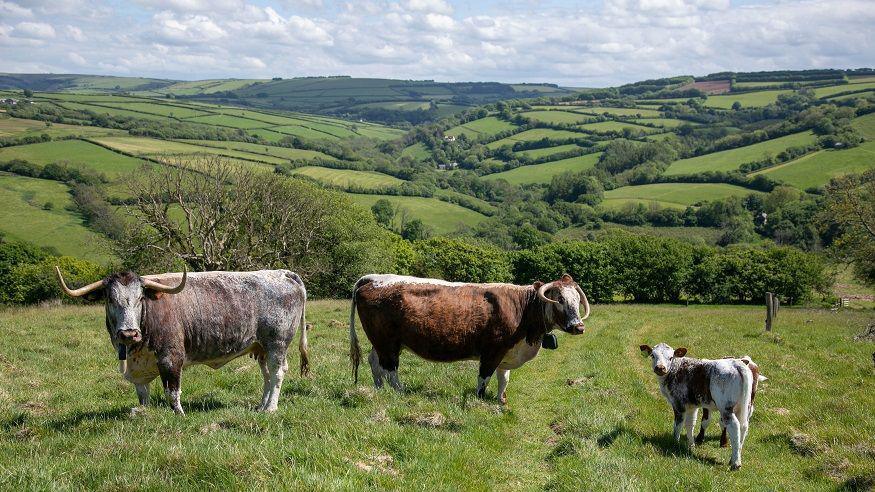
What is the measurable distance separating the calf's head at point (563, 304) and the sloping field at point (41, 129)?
4802 inches

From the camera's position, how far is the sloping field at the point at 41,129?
364ft

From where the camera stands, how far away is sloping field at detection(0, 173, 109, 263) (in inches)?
2827

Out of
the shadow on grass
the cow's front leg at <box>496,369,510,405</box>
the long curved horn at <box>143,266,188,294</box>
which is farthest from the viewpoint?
the cow's front leg at <box>496,369,510,405</box>

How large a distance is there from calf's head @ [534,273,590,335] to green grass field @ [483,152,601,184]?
488 ft

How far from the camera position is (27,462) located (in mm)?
6273

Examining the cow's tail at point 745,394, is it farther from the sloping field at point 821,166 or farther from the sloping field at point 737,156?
the sloping field at point 737,156

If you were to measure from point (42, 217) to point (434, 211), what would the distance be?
6796cm

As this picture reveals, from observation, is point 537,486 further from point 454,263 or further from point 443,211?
point 443,211

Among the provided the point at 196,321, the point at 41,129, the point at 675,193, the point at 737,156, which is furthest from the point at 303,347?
the point at 737,156

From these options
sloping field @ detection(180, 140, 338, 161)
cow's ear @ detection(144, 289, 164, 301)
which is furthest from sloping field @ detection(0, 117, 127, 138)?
cow's ear @ detection(144, 289, 164, 301)

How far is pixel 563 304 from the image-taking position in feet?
40.9

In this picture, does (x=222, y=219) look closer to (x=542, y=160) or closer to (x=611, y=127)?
(x=542, y=160)

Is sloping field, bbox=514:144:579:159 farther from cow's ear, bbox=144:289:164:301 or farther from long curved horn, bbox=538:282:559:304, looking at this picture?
cow's ear, bbox=144:289:164:301

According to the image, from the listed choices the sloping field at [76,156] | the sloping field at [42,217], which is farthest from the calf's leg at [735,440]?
the sloping field at [76,156]
